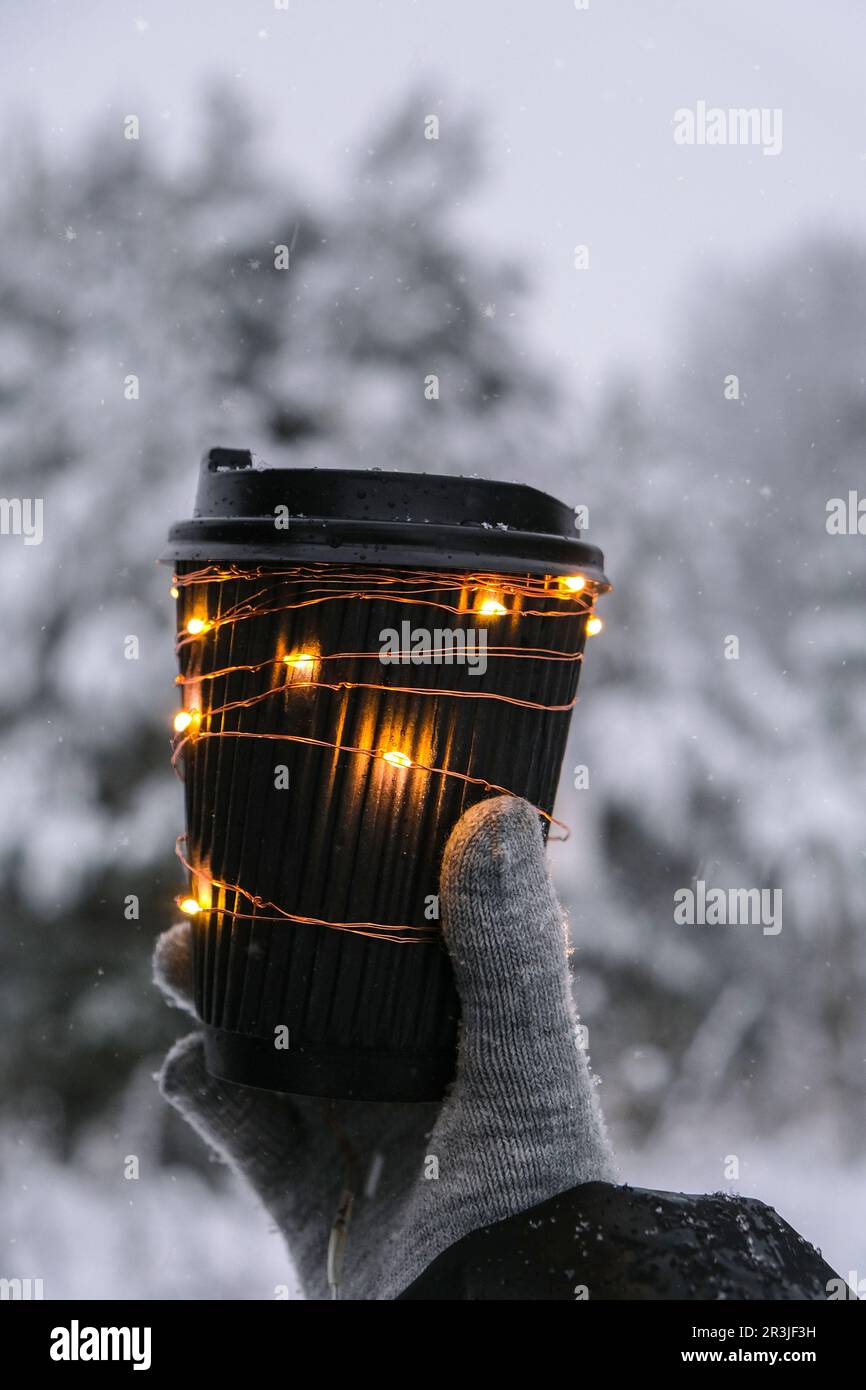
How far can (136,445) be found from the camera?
2.00 m

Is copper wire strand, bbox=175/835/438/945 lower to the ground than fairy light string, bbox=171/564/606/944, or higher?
lower

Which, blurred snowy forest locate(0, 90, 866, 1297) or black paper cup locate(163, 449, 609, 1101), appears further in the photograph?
blurred snowy forest locate(0, 90, 866, 1297)

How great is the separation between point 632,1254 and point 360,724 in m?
0.34

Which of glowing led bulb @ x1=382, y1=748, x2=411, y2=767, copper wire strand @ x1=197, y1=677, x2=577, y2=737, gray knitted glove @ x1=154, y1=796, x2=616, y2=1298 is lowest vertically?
gray knitted glove @ x1=154, y1=796, x2=616, y2=1298

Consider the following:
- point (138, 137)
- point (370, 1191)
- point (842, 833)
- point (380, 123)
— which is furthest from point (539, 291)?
point (370, 1191)

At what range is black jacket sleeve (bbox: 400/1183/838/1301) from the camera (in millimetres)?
579

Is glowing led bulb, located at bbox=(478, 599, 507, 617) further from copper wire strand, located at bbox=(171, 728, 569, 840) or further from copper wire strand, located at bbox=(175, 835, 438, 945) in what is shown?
copper wire strand, located at bbox=(175, 835, 438, 945)

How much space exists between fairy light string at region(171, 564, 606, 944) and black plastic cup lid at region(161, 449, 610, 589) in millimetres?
12

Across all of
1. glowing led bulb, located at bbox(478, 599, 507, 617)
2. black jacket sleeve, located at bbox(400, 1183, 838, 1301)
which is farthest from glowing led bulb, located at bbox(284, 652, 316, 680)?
black jacket sleeve, located at bbox(400, 1183, 838, 1301)

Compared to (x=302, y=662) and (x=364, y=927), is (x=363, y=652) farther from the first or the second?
(x=364, y=927)

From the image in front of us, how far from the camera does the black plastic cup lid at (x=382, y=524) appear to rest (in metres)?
0.64

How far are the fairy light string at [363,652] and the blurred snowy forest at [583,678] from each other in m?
1.28

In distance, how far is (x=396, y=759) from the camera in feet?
2.16

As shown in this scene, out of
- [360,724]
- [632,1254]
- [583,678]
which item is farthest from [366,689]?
[583,678]
